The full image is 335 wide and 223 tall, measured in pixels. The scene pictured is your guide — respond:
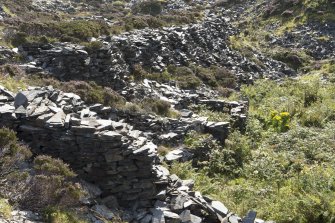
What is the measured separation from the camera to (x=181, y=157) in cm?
1361

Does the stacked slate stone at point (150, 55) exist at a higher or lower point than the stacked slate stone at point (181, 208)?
higher

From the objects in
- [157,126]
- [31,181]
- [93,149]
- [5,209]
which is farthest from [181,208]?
[157,126]

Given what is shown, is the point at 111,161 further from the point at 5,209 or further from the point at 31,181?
the point at 5,209

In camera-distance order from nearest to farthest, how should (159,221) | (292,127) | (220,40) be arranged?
1. (159,221)
2. (292,127)
3. (220,40)

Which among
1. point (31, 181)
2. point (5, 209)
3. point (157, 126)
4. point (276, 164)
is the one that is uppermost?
point (31, 181)

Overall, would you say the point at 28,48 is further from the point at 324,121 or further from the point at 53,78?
the point at 324,121

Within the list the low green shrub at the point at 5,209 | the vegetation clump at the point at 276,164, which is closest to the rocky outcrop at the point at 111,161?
the vegetation clump at the point at 276,164

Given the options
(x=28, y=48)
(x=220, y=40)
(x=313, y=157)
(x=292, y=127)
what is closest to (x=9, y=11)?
(x=28, y=48)

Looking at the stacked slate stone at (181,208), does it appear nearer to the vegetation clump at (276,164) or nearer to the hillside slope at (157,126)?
the hillside slope at (157,126)

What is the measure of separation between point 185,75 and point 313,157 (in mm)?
9125

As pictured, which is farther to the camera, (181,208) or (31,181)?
(181,208)

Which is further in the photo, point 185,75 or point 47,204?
point 185,75

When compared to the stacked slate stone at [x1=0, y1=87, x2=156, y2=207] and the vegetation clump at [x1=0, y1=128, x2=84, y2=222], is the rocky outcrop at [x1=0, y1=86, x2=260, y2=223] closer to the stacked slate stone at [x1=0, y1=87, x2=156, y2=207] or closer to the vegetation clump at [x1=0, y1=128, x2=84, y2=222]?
the stacked slate stone at [x1=0, y1=87, x2=156, y2=207]

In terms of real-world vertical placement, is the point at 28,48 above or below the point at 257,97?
above
